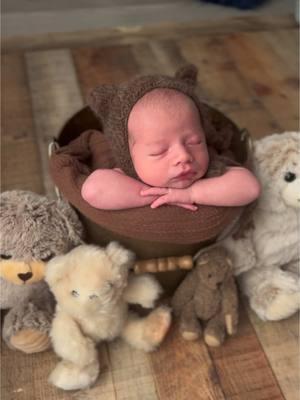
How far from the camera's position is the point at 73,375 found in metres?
0.83

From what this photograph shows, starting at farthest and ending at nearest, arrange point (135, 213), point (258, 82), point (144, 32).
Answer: point (144, 32)
point (258, 82)
point (135, 213)

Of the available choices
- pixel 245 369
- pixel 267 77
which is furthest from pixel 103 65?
pixel 245 369

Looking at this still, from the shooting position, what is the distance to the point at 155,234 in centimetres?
80

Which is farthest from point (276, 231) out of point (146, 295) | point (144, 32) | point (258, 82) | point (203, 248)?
point (144, 32)

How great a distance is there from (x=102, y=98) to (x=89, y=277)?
0.95ft

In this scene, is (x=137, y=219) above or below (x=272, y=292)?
above

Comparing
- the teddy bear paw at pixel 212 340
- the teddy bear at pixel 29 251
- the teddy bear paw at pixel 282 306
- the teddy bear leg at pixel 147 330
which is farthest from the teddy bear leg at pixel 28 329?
the teddy bear paw at pixel 282 306

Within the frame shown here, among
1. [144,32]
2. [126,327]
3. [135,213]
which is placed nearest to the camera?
[135,213]

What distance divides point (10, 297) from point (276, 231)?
462 mm

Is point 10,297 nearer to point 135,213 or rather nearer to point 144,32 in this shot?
point 135,213

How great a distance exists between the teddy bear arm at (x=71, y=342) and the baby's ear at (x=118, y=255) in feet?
0.39

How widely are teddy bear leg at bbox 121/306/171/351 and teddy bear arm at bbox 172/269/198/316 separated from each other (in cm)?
3

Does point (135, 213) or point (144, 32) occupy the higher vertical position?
point (135, 213)

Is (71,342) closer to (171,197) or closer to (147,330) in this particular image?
(147,330)
